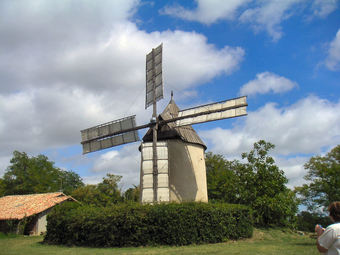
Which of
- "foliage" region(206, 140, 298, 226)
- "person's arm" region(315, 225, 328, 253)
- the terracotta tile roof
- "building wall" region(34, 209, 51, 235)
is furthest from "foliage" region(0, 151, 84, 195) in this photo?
"person's arm" region(315, 225, 328, 253)

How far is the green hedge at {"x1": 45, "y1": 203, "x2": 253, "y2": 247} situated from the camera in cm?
1252

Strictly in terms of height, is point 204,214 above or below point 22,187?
below

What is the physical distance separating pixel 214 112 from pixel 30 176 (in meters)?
43.1

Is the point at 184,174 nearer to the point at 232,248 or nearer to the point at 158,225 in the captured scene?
the point at 158,225

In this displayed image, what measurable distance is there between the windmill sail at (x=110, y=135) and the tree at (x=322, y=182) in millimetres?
27251

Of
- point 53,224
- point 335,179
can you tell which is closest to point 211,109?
point 53,224

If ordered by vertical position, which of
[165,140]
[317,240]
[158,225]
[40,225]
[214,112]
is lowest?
[40,225]

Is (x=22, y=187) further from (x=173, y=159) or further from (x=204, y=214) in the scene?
(x=204, y=214)

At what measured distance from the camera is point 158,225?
12.6 metres

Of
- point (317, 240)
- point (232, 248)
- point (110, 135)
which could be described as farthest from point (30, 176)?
point (317, 240)

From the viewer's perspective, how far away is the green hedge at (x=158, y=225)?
493 inches

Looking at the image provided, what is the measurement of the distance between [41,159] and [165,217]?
156 feet

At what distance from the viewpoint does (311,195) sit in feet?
128

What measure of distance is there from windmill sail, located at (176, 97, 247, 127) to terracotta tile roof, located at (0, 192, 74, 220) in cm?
1763
